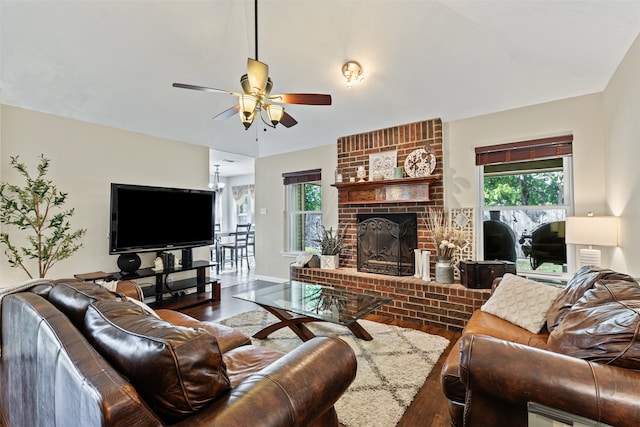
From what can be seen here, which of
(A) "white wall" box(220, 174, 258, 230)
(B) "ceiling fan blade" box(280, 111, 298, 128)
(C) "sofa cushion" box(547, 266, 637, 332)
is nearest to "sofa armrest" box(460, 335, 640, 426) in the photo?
(C) "sofa cushion" box(547, 266, 637, 332)

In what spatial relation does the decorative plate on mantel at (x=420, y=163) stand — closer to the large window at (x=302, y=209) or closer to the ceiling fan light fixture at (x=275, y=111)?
the large window at (x=302, y=209)

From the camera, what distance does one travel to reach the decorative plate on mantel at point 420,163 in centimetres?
381

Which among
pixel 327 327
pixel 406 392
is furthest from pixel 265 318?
pixel 406 392

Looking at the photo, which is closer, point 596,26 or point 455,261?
point 596,26

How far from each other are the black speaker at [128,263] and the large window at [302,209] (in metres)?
2.44

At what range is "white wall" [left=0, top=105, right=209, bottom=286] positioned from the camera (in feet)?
10.6

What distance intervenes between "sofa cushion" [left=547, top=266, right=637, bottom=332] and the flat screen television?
411cm

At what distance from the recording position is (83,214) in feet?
12.2

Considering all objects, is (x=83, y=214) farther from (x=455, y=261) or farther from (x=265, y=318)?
(x=455, y=261)

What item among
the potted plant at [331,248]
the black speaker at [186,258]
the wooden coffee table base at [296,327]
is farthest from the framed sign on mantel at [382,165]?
the black speaker at [186,258]

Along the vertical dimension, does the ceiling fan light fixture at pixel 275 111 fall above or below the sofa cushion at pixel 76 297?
above

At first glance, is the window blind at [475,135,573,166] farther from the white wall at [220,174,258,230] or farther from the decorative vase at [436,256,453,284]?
the white wall at [220,174,258,230]

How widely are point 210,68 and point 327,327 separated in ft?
10.4

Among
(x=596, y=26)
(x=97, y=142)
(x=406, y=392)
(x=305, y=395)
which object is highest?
(x=596, y=26)
